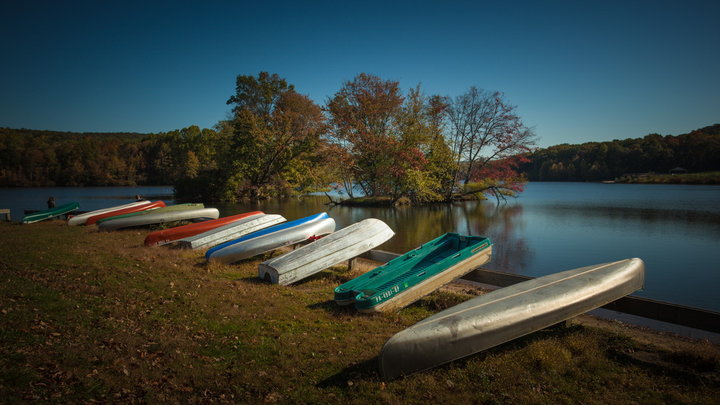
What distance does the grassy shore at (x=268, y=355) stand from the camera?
332 cm

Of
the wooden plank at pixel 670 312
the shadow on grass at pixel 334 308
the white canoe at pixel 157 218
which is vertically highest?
the white canoe at pixel 157 218

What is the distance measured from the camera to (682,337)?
507 cm

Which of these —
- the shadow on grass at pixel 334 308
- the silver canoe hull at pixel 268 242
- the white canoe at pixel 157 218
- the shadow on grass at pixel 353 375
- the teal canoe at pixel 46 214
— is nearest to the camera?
the shadow on grass at pixel 353 375

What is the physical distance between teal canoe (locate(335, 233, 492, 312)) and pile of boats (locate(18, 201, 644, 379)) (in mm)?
15

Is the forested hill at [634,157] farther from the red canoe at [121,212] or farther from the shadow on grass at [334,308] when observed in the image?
the shadow on grass at [334,308]

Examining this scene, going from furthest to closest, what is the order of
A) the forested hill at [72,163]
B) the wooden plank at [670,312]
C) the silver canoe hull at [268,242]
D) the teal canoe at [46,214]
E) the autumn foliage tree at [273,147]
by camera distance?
the forested hill at [72,163] < the autumn foliage tree at [273,147] < the teal canoe at [46,214] < the silver canoe hull at [268,242] < the wooden plank at [670,312]

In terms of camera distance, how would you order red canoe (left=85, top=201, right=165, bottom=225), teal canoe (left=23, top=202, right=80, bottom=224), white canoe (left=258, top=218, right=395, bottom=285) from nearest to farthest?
white canoe (left=258, top=218, right=395, bottom=285), red canoe (left=85, top=201, right=165, bottom=225), teal canoe (left=23, top=202, right=80, bottom=224)

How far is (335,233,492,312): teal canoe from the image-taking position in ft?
18.4

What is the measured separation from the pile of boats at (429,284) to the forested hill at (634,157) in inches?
1881

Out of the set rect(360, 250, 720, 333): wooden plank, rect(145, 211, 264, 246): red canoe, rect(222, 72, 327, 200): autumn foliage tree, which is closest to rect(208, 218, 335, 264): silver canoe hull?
rect(145, 211, 264, 246): red canoe

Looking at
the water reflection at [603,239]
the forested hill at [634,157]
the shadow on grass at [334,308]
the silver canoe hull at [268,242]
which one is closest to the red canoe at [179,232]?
the silver canoe hull at [268,242]

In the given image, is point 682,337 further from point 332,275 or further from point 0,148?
point 0,148

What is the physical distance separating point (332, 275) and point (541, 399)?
5.62 m

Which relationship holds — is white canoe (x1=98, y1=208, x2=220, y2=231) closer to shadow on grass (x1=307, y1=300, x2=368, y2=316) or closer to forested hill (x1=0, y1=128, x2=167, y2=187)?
shadow on grass (x1=307, y1=300, x2=368, y2=316)
